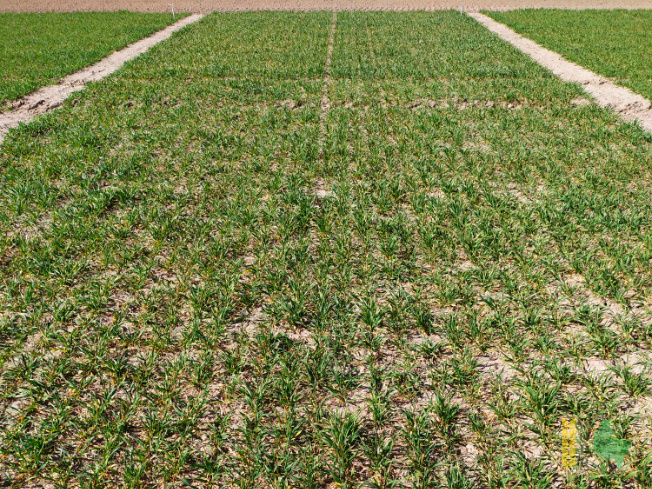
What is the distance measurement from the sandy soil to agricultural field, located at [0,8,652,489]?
2985 cm

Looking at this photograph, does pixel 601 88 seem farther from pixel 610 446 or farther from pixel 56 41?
pixel 56 41

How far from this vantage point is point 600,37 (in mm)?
19375

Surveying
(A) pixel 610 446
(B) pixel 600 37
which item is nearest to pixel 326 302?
(A) pixel 610 446

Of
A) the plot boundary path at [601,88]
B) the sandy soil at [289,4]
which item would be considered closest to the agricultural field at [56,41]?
the sandy soil at [289,4]

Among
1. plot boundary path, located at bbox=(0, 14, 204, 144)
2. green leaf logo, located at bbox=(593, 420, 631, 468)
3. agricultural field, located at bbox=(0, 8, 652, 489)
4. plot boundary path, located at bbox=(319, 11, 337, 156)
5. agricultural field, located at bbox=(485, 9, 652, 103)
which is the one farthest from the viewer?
agricultural field, located at bbox=(485, 9, 652, 103)

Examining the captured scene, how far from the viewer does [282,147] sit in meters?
8.62

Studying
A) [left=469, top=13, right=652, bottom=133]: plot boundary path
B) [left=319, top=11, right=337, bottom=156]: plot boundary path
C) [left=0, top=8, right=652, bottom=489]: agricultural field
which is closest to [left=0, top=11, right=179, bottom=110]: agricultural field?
[left=0, top=8, right=652, bottom=489]: agricultural field

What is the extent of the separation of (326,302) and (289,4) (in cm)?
3901

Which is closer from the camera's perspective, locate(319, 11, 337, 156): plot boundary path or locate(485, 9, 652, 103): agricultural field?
locate(319, 11, 337, 156): plot boundary path

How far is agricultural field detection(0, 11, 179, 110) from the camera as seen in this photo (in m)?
14.0

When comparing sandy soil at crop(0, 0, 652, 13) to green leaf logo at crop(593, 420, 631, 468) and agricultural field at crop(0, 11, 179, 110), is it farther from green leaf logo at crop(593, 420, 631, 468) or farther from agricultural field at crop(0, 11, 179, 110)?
green leaf logo at crop(593, 420, 631, 468)

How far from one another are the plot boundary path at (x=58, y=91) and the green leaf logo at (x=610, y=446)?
12350mm

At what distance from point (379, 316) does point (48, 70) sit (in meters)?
16.3

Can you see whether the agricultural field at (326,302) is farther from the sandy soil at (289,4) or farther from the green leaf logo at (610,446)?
the sandy soil at (289,4)
